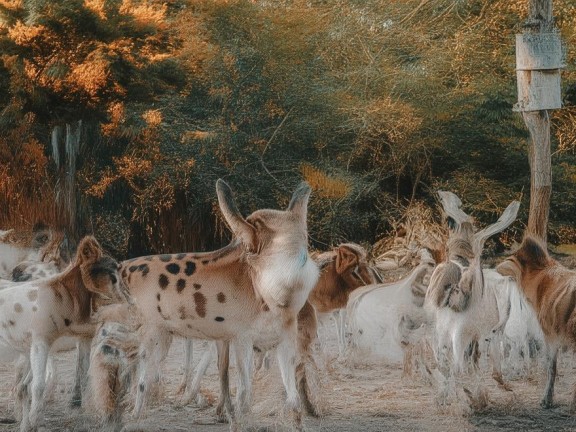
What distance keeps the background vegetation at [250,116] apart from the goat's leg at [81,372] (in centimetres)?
780

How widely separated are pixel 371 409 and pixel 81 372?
2.21 meters

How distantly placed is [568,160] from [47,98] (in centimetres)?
944

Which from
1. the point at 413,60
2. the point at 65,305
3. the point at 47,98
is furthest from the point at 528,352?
the point at 413,60

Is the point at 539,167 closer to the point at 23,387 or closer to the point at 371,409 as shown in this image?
the point at 371,409

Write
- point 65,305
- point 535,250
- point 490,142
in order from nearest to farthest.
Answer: point 65,305 → point 535,250 → point 490,142

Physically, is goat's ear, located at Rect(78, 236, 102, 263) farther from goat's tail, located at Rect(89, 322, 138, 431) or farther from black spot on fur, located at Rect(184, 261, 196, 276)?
black spot on fur, located at Rect(184, 261, 196, 276)

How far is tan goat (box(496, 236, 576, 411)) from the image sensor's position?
881 cm

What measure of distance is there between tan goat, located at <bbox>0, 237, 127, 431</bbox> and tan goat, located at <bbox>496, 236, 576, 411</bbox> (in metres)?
3.23

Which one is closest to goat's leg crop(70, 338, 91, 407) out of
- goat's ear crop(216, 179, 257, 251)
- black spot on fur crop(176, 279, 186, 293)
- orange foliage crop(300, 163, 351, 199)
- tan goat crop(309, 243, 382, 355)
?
black spot on fur crop(176, 279, 186, 293)

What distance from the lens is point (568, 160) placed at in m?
21.5

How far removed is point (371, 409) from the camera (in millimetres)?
9055

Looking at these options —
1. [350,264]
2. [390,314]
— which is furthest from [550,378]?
[350,264]

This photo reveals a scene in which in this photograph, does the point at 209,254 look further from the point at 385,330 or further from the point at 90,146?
the point at 90,146

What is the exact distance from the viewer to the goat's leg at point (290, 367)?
7.47 m
